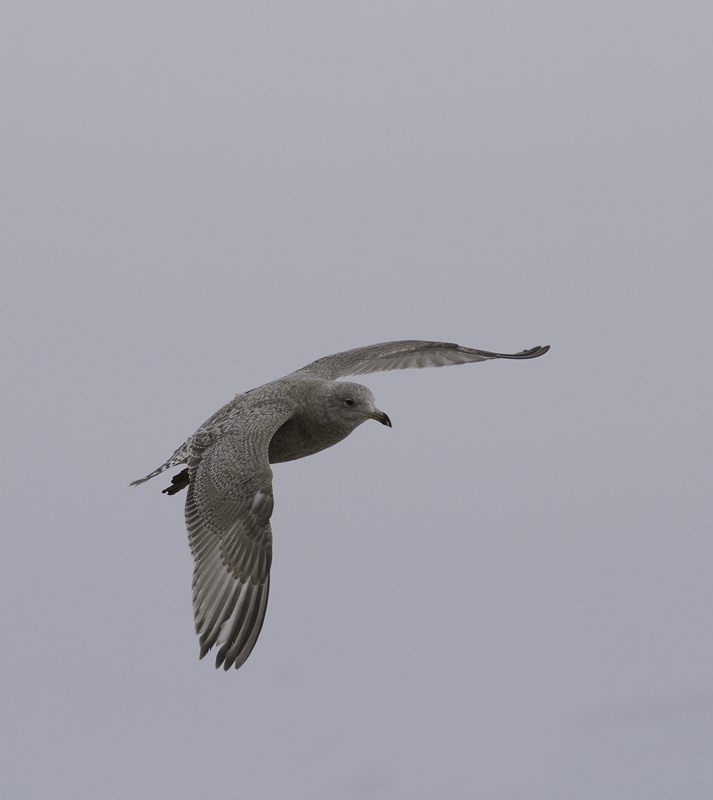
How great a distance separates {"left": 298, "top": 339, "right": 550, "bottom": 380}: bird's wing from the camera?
15961mm

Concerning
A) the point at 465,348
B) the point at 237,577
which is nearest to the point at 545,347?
the point at 465,348

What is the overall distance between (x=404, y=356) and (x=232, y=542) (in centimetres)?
566

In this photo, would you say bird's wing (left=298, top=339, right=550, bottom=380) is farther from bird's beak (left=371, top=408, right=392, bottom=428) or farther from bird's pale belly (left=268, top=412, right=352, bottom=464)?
bird's beak (left=371, top=408, right=392, bottom=428)

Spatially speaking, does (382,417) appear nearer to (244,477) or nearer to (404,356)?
(244,477)

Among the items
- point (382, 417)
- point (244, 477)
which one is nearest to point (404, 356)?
point (382, 417)

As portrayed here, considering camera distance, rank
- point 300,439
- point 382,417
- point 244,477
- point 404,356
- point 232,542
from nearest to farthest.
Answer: point 232,542 < point 244,477 < point 382,417 < point 300,439 < point 404,356

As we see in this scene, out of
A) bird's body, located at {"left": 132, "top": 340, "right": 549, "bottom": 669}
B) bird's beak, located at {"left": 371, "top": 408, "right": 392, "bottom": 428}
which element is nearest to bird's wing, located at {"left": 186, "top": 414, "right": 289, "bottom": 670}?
bird's body, located at {"left": 132, "top": 340, "right": 549, "bottom": 669}

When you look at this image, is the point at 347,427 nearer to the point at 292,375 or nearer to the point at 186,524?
the point at 292,375

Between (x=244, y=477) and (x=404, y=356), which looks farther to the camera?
(x=404, y=356)

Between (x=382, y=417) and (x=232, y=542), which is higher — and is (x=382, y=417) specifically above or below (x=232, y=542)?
above

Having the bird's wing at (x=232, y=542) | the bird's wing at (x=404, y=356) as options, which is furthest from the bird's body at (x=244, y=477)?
the bird's wing at (x=404, y=356)

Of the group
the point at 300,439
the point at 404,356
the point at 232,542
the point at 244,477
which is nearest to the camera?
the point at 232,542

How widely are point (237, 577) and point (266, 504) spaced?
0.82 meters

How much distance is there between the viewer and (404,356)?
1681 centimetres
